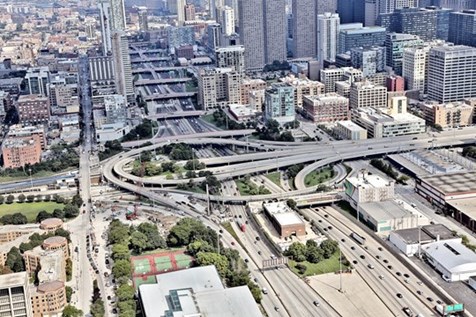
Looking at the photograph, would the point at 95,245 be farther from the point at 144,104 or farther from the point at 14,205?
the point at 144,104

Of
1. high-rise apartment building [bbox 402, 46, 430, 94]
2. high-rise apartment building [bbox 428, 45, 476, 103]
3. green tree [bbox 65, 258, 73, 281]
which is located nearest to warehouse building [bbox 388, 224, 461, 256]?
green tree [bbox 65, 258, 73, 281]

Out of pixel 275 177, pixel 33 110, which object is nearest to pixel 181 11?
pixel 33 110

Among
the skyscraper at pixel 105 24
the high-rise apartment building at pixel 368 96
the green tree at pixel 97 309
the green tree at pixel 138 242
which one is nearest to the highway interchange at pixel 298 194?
the green tree at pixel 138 242

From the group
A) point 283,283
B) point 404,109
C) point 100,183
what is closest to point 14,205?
point 100,183

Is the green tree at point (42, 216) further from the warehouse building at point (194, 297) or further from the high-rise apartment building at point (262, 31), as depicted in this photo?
the high-rise apartment building at point (262, 31)

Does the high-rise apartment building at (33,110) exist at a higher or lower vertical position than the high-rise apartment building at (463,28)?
lower

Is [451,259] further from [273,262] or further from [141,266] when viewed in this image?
[141,266]
